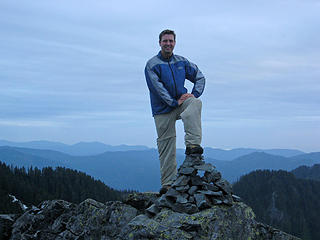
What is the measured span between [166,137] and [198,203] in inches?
127

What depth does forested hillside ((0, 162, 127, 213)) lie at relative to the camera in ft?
480

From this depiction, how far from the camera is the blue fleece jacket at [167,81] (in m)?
12.9

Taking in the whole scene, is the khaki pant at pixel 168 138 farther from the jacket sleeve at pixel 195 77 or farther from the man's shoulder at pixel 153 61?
the man's shoulder at pixel 153 61

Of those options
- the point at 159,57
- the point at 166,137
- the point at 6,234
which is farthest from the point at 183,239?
the point at 6,234

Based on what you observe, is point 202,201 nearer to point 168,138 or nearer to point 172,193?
point 172,193

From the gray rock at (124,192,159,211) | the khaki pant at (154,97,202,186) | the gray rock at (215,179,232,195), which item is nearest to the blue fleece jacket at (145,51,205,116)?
the khaki pant at (154,97,202,186)

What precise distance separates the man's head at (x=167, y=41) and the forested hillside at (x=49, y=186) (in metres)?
137

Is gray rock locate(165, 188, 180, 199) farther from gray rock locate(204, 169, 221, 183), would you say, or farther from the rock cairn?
gray rock locate(204, 169, 221, 183)

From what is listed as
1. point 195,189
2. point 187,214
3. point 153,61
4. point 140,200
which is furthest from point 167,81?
point 140,200

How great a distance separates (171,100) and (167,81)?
85 cm

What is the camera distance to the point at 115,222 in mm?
14609

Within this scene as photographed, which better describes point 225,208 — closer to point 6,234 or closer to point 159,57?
point 159,57

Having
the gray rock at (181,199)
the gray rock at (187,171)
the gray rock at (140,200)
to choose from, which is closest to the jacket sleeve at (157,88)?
the gray rock at (187,171)

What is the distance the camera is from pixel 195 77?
13.8 metres
